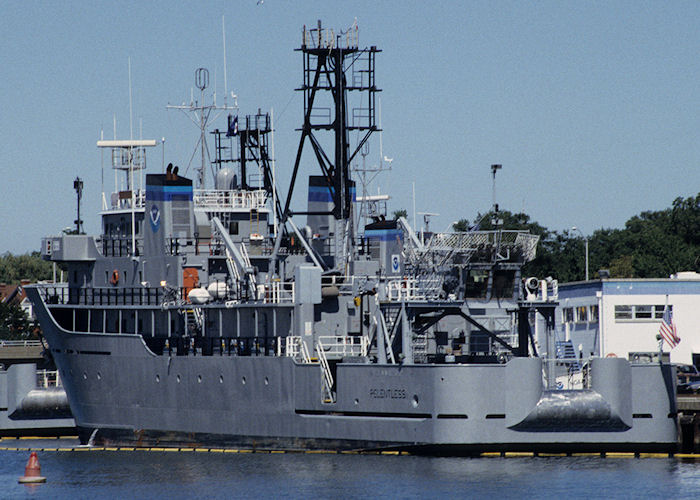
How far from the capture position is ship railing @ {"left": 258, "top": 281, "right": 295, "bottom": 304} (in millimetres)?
47075

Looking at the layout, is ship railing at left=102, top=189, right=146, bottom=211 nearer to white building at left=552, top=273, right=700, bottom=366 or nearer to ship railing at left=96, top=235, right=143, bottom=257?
ship railing at left=96, top=235, right=143, bottom=257

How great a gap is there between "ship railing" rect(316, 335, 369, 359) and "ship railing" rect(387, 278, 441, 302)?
2.57m

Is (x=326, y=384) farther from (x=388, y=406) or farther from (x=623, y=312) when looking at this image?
(x=623, y=312)

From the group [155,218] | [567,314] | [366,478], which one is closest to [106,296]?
[155,218]

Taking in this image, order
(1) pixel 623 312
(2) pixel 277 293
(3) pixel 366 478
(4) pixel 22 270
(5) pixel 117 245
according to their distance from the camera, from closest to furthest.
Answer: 1. (3) pixel 366 478
2. (2) pixel 277 293
3. (5) pixel 117 245
4. (1) pixel 623 312
5. (4) pixel 22 270

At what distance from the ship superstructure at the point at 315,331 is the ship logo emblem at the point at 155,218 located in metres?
0.08

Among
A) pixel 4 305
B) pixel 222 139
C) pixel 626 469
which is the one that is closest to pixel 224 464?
pixel 626 469

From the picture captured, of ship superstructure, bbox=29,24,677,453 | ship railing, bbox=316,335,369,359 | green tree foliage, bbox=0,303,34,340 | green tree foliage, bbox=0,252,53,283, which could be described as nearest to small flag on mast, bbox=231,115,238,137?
ship superstructure, bbox=29,24,677,453

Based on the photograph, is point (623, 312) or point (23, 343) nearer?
point (623, 312)

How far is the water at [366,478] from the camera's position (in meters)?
37.6

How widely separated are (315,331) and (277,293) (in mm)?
1804

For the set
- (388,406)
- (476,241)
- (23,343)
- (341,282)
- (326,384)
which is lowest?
(388,406)

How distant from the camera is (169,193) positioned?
51938 millimetres

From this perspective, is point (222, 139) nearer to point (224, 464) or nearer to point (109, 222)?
point (109, 222)
